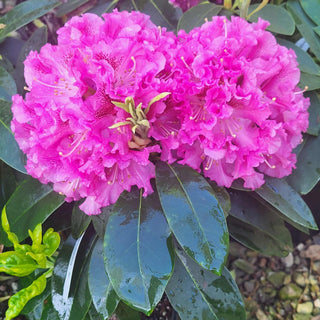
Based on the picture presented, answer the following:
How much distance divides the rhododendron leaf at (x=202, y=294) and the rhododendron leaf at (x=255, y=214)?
0.15 meters

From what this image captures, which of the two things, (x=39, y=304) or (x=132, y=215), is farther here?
(x=39, y=304)

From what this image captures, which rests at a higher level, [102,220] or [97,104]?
[97,104]

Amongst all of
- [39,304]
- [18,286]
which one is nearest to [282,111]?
[39,304]

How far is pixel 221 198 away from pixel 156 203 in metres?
0.14

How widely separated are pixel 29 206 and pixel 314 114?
0.79 m

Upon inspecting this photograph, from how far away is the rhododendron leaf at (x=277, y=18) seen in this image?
1.01 metres

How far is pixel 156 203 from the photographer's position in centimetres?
81

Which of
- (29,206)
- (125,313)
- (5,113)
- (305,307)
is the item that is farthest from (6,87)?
(305,307)

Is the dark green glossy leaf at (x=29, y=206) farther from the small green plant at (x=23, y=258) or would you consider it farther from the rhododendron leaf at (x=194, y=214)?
the rhododendron leaf at (x=194, y=214)

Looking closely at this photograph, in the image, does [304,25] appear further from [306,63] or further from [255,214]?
[255,214]

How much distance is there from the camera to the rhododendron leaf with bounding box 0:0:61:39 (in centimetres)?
101

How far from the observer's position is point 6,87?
994 millimetres

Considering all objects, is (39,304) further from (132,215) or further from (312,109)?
(312,109)

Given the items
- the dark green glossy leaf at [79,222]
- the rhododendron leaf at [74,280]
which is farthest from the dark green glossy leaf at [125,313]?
the dark green glossy leaf at [79,222]
